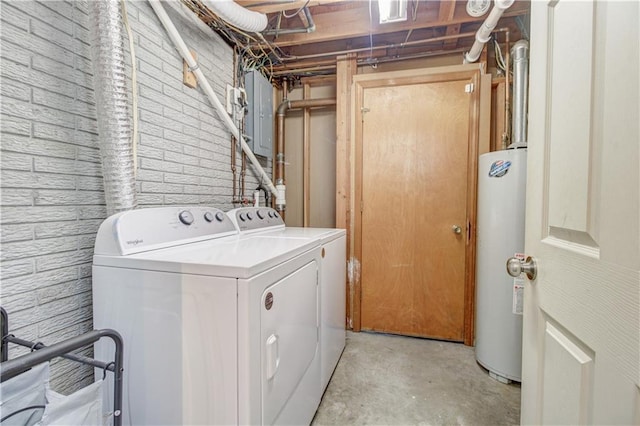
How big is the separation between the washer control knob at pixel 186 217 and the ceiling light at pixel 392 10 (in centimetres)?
170

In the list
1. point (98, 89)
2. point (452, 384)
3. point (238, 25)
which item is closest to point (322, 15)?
point (238, 25)

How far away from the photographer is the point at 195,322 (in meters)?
0.90

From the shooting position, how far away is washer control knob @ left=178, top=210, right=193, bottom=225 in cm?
129

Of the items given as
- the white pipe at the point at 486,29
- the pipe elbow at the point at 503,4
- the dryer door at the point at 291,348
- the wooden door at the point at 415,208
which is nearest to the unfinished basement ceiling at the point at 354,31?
the white pipe at the point at 486,29

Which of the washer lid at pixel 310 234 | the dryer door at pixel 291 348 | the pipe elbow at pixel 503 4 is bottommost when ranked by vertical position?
the dryer door at pixel 291 348

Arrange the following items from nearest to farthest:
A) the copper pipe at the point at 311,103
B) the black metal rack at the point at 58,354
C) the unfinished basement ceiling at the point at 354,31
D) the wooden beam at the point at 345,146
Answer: the black metal rack at the point at 58,354
the unfinished basement ceiling at the point at 354,31
the wooden beam at the point at 345,146
the copper pipe at the point at 311,103

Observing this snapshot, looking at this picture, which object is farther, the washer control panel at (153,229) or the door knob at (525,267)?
the washer control panel at (153,229)

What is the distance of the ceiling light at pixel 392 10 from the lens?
1.78m

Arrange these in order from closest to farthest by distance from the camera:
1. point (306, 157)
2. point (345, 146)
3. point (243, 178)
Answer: point (243, 178) → point (345, 146) → point (306, 157)

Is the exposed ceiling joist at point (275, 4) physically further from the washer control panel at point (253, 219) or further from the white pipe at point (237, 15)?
the washer control panel at point (253, 219)

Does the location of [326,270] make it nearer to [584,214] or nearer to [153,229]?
[153,229]

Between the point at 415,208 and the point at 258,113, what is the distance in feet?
A: 5.04

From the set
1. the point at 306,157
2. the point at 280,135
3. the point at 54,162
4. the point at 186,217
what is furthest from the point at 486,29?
the point at 54,162

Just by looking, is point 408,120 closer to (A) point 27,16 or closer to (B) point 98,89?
(B) point 98,89
